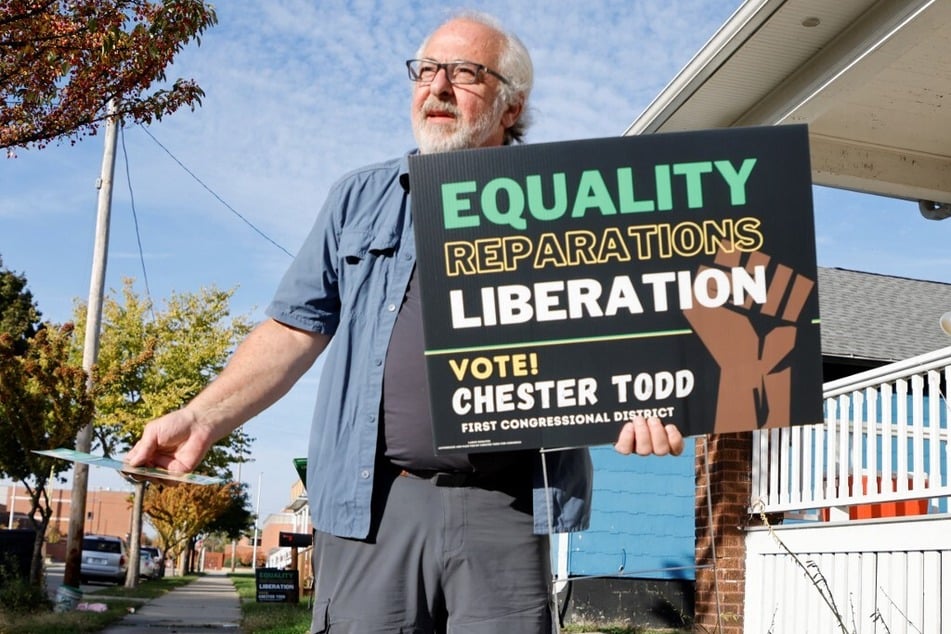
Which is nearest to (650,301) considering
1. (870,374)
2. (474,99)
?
(474,99)

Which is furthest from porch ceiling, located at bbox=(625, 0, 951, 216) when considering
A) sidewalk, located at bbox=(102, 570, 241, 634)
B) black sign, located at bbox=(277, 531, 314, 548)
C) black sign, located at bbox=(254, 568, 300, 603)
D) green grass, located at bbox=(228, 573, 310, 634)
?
black sign, located at bbox=(277, 531, 314, 548)

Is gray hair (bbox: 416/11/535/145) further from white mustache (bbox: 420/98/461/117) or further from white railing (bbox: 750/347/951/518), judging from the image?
white railing (bbox: 750/347/951/518)

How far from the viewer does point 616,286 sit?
214cm

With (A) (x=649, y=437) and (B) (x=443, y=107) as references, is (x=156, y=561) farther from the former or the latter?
(A) (x=649, y=437)

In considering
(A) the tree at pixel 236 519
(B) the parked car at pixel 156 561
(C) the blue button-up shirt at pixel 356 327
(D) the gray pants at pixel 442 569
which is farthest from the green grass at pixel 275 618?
(A) the tree at pixel 236 519

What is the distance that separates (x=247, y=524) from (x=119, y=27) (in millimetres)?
54602

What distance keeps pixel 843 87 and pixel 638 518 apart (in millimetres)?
8001

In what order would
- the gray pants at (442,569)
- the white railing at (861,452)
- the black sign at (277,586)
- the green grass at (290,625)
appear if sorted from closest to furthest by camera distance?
the gray pants at (442,569)
the white railing at (861,452)
the green grass at (290,625)
the black sign at (277,586)

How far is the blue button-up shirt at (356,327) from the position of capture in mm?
2277

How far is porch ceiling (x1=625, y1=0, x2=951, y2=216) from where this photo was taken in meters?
6.09

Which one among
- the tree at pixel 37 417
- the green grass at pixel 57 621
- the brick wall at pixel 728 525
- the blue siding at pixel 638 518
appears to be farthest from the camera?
the tree at pixel 37 417

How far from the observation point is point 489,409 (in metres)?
2.09

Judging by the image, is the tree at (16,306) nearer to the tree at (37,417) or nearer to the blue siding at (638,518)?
the tree at (37,417)

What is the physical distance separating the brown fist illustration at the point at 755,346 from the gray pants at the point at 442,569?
479mm
